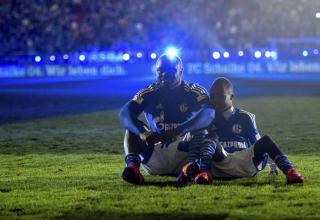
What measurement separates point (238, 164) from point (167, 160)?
84cm

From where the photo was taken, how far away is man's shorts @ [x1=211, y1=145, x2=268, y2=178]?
7.92 m

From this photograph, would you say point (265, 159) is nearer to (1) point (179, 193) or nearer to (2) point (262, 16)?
(1) point (179, 193)

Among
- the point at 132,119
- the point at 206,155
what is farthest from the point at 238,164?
the point at 132,119

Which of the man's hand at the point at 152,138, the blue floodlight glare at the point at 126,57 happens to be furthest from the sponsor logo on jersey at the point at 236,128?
the blue floodlight glare at the point at 126,57

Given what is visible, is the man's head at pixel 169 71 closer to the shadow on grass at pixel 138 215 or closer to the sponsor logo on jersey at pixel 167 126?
the sponsor logo on jersey at pixel 167 126

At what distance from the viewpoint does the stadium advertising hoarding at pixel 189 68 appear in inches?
1448

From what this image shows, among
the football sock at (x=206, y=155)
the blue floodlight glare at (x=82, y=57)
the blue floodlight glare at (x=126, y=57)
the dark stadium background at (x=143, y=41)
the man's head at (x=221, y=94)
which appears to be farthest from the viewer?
the blue floodlight glare at (x=126, y=57)

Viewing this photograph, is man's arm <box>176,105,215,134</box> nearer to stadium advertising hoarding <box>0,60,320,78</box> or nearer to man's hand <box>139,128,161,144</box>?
man's hand <box>139,128,161,144</box>

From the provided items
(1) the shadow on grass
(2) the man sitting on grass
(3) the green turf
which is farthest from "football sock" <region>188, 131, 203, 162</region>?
(1) the shadow on grass

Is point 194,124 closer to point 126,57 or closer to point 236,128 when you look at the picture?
point 236,128

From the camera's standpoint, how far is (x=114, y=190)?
746 cm

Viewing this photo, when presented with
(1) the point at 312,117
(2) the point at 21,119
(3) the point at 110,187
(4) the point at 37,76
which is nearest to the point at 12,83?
(4) the point at 37,76

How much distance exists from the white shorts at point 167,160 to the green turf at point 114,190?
141mm

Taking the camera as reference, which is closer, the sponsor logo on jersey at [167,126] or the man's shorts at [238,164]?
the man's shorts at [238,164]
